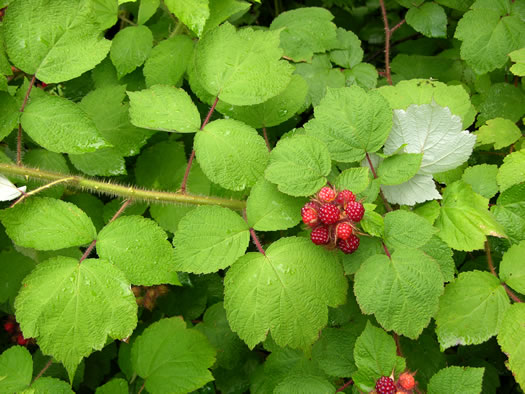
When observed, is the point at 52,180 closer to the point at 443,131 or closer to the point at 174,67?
the point at 174,67

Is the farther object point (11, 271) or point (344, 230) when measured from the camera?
point (11, 271)

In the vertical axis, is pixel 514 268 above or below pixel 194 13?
below

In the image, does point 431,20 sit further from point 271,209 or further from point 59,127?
point 59,127

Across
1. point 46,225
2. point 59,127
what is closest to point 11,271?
point 46,225

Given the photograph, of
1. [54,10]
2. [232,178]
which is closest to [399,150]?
[232,178]

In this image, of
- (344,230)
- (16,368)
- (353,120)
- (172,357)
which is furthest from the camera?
(172,357)

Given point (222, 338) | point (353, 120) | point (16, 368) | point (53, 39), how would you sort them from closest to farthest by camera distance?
point (353, 120)
point (53, 39)
point (16, 368)
point (222, 338)

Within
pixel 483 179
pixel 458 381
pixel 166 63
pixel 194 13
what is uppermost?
pixel 194 13
